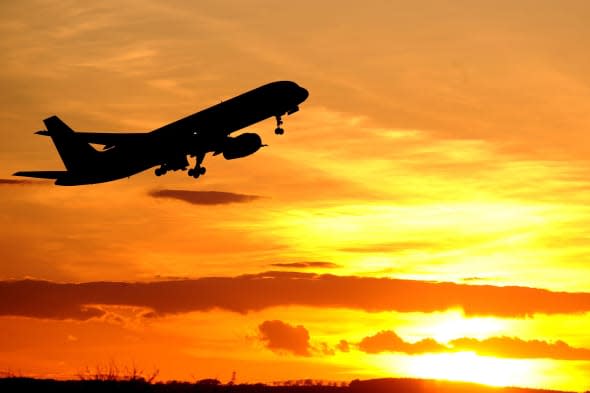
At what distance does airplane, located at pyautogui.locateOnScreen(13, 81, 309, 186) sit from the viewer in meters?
100

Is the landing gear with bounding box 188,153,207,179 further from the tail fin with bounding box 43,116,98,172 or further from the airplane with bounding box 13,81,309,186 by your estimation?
the tail fin with bounding box 43,116,98,172

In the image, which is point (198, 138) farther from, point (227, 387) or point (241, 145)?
point (227, 387)

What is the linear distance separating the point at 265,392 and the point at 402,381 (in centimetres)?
721

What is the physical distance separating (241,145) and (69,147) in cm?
3873

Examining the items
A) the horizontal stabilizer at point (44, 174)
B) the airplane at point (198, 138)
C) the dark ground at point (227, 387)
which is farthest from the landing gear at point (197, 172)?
the dark ground at point (227, 387)

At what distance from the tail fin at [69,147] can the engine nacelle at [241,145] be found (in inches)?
1097

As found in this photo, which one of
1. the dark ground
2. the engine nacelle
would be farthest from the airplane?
the dark ground

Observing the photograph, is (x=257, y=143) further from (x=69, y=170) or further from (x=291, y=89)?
(x=69, y=170)

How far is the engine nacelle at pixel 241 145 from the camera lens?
98.4 metres

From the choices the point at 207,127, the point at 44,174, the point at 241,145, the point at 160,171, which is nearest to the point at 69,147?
the point at 44,174

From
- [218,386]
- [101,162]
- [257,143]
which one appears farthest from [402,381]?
[101,162]

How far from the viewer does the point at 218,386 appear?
42562 millimetres

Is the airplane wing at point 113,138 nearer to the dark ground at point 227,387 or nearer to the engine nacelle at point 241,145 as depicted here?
the engine nacelle at point 241,145

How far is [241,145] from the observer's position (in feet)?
324
